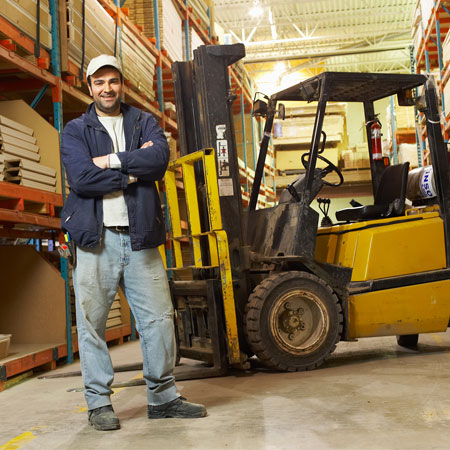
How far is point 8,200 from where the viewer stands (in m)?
5.48

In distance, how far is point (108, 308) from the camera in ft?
12.0

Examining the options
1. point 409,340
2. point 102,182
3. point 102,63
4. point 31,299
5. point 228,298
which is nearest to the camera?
point 102,182

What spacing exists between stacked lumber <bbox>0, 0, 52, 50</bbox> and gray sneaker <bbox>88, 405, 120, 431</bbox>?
3378mm

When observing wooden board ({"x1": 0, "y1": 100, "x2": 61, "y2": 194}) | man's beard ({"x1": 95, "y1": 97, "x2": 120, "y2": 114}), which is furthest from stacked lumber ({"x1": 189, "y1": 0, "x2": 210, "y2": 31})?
man's beard ({"x1": 95, "y1": 97, "x2": 120, "y2": 114})

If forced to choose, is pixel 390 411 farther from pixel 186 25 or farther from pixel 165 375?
pixel 186 25

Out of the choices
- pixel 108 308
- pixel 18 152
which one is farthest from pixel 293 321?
pixel 18 152

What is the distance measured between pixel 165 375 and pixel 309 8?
1751cm

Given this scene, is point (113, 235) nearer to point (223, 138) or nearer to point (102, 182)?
point (102, 182)

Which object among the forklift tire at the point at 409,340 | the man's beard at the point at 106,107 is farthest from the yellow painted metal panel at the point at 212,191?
the forklift tire at the point at 409,340

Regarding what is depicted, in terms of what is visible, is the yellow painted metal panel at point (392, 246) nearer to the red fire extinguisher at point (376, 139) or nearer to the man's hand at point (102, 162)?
the red fire extinguisher at point (376, 139)

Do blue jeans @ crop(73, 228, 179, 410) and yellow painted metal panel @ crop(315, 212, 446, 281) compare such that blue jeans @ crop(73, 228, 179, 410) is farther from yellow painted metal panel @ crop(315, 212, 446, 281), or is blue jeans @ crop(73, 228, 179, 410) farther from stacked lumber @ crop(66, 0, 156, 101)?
stacked lumber @ crop(66, 0, 156, 101)

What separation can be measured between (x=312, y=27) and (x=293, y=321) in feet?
57.4

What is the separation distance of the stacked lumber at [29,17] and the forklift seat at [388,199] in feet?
10.5

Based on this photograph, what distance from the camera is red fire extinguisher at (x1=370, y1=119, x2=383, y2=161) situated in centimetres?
601
